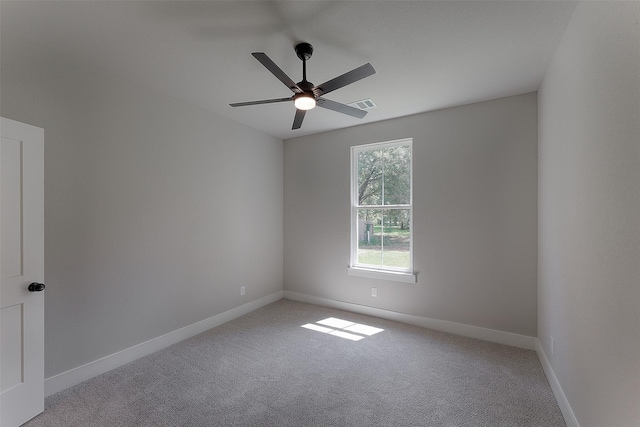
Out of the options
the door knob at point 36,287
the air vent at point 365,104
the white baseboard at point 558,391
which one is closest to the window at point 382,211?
the air vent at point 365,104

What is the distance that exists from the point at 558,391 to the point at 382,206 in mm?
2493

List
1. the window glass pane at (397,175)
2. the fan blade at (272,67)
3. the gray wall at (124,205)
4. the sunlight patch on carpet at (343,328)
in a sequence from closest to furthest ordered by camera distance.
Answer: the fan blade at (272,67) < the gray wall at (124,205) < the sunlight patch on carpet at (343,328) < the window glass pane at (397,175)

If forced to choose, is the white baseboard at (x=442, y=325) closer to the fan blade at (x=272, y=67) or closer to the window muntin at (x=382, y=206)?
the window muntin at (x=382, y=206)

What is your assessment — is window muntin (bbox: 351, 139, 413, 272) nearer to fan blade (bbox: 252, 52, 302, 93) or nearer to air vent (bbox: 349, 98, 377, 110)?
air vent (bbox: 349, 98, 377, 110)

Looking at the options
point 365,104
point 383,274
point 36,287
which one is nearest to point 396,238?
point 383,274

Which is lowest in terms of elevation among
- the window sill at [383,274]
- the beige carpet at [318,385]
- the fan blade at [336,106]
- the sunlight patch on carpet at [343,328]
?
the sunlight patch on carpet at [343,328]

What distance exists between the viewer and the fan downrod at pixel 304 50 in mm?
2068

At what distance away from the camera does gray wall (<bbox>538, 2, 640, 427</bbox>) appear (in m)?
1.14

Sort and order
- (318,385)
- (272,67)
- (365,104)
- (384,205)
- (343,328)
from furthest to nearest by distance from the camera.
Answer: (384,205)
(343,328)
(365,104)
(318,385)
(272,67)

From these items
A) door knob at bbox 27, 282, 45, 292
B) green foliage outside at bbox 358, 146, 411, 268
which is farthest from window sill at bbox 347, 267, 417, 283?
door knob at bbox 27, 282, 45, 292

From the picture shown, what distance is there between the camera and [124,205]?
104 inches

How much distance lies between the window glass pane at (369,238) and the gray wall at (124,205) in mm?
1730

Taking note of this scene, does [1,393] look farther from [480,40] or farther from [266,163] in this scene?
[480,40]

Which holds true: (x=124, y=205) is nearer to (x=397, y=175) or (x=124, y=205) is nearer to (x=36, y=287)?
(x=36, y=287)
